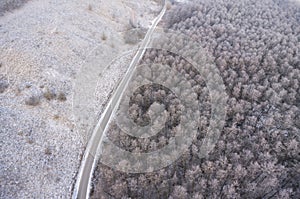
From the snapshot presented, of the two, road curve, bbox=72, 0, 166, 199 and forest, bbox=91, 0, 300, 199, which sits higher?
forest, bbox=91, 0, 300, 199

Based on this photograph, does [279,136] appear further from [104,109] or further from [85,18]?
[85,18]

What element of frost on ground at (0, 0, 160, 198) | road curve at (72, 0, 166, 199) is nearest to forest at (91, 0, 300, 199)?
road curve at (72, 0, 166, 199)

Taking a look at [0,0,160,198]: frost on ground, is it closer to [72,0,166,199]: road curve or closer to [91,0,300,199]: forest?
[72,0,166,199]: road curve

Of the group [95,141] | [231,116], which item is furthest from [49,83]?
[231,116]

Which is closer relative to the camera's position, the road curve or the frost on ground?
the frost on ground

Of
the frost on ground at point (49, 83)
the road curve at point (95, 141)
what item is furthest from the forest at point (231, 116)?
the frost on ground at point (49, 83)

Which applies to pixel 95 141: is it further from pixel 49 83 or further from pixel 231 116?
pixel 231 116

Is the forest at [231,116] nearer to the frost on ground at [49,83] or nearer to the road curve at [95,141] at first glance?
the road curve at [95,141]

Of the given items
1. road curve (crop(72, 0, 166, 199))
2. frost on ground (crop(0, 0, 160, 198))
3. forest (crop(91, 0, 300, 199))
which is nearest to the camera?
forest (crop(91, 0, 300, 199))
